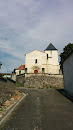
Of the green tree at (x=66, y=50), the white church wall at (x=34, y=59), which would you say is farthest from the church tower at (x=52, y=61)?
the green tree at (x=66, y=50)

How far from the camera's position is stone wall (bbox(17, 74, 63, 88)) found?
81.3 feet

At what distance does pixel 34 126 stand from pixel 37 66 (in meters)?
28.3

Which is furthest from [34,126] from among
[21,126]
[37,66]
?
[37,66]

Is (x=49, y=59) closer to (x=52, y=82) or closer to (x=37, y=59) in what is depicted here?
(x=37, y=59)

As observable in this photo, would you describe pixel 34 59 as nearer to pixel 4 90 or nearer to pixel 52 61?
pixel 52 61

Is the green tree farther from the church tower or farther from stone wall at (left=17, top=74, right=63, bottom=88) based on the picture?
stone wall at (left=17, top=74, right=63, bottom=88)

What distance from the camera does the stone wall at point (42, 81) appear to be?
24.8 m

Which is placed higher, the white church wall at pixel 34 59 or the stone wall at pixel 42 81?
the white church wall at pixel 34 59

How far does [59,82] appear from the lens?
24.8 meters

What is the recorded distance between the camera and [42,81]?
25.0 meters

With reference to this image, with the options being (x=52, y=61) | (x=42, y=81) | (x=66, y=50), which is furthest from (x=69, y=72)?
(x=52, y=61)

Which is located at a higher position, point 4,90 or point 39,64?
point 39,64

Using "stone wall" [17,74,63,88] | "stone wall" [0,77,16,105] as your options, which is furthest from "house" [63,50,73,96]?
"stone wall" [17,74,63,88]

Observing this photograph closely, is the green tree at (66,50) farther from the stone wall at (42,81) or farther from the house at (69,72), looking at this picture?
the house at (69,72)
